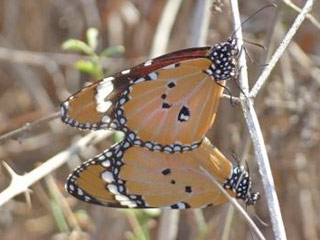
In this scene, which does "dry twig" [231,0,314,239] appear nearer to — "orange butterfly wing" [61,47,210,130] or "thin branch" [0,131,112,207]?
"orange butterfly wing" [61,47,210,130]

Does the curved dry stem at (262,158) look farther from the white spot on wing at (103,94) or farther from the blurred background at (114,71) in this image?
the blurred background at (114,71)

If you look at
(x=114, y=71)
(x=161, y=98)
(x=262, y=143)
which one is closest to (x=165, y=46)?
(x=114, y=71)

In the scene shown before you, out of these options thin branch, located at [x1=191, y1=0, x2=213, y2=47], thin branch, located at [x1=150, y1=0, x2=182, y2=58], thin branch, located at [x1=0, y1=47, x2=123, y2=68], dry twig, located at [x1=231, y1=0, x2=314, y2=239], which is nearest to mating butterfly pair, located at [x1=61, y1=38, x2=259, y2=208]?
dry twig, located at [x1=231, y1=0, x2=314, y2=239]

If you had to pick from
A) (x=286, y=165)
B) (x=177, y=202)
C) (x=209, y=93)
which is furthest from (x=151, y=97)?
(x=286, y=165)

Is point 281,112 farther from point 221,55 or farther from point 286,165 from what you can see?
point 221,55

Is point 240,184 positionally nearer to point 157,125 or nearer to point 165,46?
point 157,125

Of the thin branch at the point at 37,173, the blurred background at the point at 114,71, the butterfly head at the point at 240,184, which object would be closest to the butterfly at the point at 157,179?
the butterfly head at the point at 240,184

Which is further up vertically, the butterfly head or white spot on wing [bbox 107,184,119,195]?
the butterfly head
